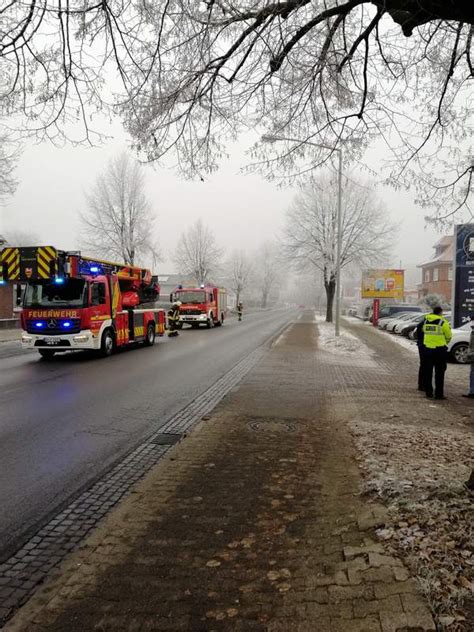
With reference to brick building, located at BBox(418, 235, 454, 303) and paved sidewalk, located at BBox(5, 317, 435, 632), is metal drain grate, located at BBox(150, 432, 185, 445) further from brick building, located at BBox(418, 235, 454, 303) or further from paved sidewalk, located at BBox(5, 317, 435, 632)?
brick building, located at BBox(418, 235, 454, 303)

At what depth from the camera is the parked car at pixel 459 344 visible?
1441 centimetres

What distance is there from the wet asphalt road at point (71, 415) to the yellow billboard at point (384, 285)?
31335 mm

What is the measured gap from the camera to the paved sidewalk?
2.46 meters

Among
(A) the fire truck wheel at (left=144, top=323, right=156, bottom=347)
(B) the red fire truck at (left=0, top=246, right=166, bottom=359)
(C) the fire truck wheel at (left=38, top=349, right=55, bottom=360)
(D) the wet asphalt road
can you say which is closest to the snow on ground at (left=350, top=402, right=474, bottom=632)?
(D) the wet asphalt road

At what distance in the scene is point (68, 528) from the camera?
12.0ft

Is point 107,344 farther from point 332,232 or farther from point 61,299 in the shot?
point 332,232

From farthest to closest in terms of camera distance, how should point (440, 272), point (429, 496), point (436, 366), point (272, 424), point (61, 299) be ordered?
point (440, 272) < point (61, 299) < point (436, 366) < point (272, 424) < point (429, 496)

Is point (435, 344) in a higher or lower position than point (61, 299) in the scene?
lower

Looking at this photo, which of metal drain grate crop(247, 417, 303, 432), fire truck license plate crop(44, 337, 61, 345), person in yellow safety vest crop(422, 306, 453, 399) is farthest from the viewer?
fire truck license plate crop(44, 337, 61, 345)

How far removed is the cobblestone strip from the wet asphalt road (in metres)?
0.13

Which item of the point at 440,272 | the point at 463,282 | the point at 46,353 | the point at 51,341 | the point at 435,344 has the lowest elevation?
the point at 46,353

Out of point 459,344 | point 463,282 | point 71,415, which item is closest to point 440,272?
point 459,344

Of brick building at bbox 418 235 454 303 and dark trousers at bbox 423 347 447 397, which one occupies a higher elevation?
brick building at bbox 418 235 454 303

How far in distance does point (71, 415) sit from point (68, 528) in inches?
145
